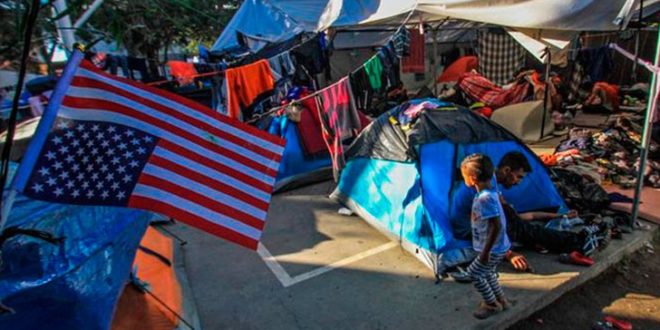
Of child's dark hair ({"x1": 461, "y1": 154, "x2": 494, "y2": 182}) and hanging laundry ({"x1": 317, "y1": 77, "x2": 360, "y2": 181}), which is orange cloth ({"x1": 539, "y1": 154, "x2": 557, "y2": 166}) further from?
child's dark hair ({"x1": 461, "y1": 154, "x2": 494, "y2": 182})

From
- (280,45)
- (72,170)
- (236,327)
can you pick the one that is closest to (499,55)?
(280,45)

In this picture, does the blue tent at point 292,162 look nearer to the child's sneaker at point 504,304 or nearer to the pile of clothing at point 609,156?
the pile of clothing at point 609,156

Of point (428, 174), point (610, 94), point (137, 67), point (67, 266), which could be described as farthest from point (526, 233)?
point (137, 67)

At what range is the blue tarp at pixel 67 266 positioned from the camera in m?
1.95

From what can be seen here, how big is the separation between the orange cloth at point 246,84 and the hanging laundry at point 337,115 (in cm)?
182

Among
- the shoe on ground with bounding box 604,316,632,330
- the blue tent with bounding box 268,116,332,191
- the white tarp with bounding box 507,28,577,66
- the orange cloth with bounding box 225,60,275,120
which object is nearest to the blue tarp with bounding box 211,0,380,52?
the orange cloth with bounding box 225,60,275,120

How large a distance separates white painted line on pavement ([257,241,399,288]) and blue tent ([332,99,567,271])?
10.1 inches

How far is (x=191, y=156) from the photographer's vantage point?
206 centimetres

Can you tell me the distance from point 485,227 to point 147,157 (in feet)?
7.69

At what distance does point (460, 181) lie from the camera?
408cm

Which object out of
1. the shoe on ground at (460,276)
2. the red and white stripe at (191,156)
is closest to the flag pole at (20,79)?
the red and white stripe at (191,156)

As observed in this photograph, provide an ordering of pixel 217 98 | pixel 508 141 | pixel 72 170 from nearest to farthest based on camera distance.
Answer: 1. pixel 72 170
2. pixel 508 141
3. pixel 217 98

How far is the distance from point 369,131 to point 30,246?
3853 mm

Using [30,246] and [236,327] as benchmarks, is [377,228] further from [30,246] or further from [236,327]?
[30,246]
